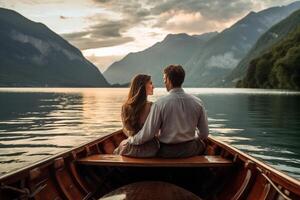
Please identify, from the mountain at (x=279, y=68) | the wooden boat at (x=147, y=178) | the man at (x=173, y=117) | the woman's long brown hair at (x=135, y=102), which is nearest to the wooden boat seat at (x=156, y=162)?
the wooden boat at (x=147, y=178)

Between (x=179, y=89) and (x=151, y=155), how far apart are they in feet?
4.80

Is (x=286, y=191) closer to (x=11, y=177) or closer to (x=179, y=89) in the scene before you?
(x=179, y=89)

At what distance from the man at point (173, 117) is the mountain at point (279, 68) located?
9676cm

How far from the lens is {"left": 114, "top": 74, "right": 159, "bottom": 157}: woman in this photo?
8.12 m

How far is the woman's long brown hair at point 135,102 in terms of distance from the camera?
26.6ft

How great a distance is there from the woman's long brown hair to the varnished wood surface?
2781 mm

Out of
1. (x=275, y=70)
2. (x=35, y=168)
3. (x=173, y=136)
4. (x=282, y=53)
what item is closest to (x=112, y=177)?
(x=173, y=136)

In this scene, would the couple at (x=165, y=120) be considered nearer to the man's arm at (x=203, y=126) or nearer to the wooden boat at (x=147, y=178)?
the man's arm at (x=203, y=126)

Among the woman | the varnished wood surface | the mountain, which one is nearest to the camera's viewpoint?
the varnished wood surface

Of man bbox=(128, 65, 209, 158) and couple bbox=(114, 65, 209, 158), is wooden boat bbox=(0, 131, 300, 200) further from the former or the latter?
man bbox=(128, 65, 209, 158)

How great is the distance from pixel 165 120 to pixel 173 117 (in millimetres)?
158

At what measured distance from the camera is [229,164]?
27.8ft

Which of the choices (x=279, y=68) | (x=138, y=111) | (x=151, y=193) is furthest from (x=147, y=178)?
(x=279, y=68)

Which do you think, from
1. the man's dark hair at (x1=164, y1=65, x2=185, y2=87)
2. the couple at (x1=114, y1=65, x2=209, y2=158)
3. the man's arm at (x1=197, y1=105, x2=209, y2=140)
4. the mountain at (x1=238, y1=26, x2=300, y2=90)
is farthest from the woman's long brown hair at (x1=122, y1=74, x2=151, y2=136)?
the mountain at (x1=238, y1=26, x2=300, y2=90)
